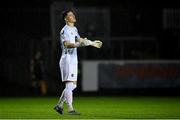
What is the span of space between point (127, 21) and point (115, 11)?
950 mm

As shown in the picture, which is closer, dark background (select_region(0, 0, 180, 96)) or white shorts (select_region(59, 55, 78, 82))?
white shorts (select_region(59, 55, 78, 82))

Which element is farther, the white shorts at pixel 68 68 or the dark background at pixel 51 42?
the dark background at pixel 51 42

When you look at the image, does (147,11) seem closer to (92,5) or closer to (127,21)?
(127,21)

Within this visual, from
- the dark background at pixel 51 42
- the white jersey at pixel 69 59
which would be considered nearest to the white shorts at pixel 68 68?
the white jersey at pixel 69 59

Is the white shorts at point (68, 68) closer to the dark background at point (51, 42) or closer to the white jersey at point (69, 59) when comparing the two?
the white jersey at point (69, 59)

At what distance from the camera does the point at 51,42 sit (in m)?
34.3

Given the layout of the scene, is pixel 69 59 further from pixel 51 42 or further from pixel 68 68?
pixel 51 42

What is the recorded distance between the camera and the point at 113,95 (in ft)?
105

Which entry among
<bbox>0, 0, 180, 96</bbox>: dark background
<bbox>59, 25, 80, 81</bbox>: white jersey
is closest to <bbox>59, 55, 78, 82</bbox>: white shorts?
<bbox>59, 25, 80, 81</bbox>: white jersey

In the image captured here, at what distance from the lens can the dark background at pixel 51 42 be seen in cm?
3391

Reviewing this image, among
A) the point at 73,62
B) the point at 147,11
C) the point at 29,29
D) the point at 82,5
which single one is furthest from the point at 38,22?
the point at 73,62

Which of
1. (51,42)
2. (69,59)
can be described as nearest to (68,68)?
(69,59)

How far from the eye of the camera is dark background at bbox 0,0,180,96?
33906 millimetres

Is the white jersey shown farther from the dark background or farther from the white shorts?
the dark background
